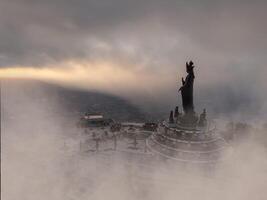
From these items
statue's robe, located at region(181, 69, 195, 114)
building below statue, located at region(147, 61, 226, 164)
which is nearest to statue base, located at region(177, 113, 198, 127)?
building below statue, located at region(147, 61, 226, 164)

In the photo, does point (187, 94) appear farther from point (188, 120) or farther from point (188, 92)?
point (188, 120)

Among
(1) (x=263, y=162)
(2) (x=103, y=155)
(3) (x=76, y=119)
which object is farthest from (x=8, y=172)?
(1) (x=263, y=162)

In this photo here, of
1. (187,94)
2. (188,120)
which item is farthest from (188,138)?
(187,94)

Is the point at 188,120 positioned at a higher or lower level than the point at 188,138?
higher

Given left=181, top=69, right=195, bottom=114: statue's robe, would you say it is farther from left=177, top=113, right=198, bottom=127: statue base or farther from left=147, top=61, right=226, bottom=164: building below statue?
left=177, top=113, right=198, bottom=127: statue base

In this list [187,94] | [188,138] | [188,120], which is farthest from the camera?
[187,94]

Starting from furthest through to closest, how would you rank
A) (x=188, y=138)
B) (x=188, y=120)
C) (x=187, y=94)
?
(x=187, y=94) → (x=188, y=120) → (x=188, y=138)

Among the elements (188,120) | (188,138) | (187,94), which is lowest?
(188,138)

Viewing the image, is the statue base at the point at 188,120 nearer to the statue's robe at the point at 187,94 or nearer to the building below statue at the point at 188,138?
the building below statue at the point at 188,138

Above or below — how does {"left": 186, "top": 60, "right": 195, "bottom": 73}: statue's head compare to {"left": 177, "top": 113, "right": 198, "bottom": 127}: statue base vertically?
above

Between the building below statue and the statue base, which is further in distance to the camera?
the statue base

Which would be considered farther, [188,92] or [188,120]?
[188,92]

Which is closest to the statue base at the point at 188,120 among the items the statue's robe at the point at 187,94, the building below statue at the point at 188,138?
the building below statue at the point at 188,138

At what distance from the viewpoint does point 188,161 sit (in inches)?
1048
